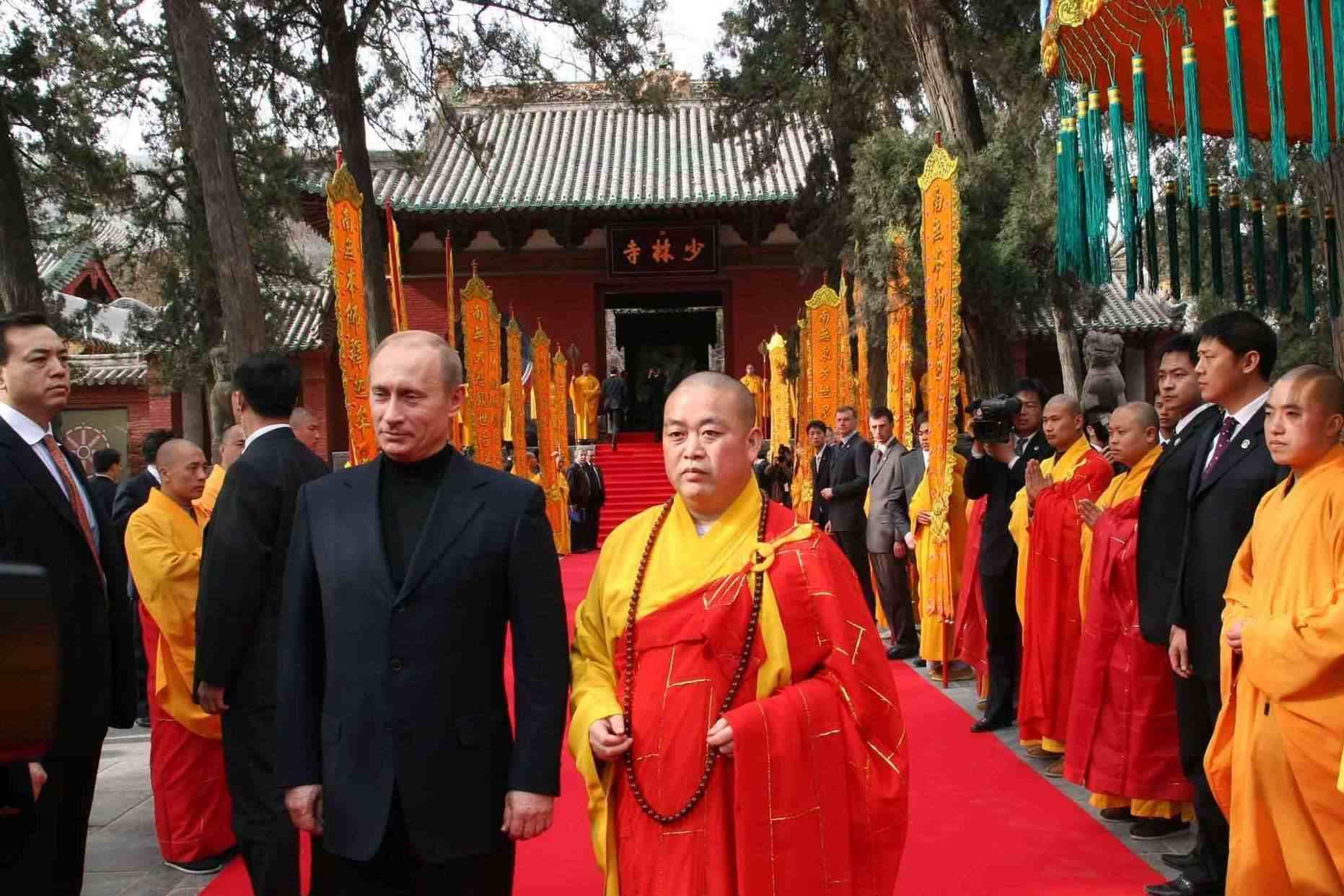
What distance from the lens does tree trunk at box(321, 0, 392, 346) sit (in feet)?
34.3

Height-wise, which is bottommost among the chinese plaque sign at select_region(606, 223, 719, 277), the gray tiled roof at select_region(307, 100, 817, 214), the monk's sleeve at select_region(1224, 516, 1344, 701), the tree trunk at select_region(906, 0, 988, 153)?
the monk's sleeve at select_region(1224, 516, 1344, 701)

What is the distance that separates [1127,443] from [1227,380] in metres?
0.97

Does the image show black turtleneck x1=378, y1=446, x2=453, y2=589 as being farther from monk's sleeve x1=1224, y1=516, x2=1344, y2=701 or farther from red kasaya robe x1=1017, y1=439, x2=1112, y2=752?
red kasaya robe x1=1017, y1=439, x2=1112, y2=752

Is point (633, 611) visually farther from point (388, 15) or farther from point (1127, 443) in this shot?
point (388, 15)

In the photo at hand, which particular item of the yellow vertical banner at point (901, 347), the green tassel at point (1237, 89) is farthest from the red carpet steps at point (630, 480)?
the green tassel at point (1237, 89)

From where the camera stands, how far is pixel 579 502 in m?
16.5

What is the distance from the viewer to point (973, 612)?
6.09 m

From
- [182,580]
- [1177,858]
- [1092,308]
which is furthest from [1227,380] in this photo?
[1092,308]

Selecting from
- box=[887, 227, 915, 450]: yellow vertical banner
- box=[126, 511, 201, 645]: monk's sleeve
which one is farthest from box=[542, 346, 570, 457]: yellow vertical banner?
box=[126, 511, 201, 645]: monk's sleeve

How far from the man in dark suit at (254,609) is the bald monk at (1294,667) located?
7.97 feet

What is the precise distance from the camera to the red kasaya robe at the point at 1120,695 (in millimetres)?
4176

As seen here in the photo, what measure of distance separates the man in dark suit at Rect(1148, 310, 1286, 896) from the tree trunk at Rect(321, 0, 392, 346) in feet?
26.8

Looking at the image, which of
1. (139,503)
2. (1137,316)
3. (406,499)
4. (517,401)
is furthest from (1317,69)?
(1137,316)

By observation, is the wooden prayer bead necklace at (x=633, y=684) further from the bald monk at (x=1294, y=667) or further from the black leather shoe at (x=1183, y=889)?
the black leather shoe at (x=1183, y=889)
